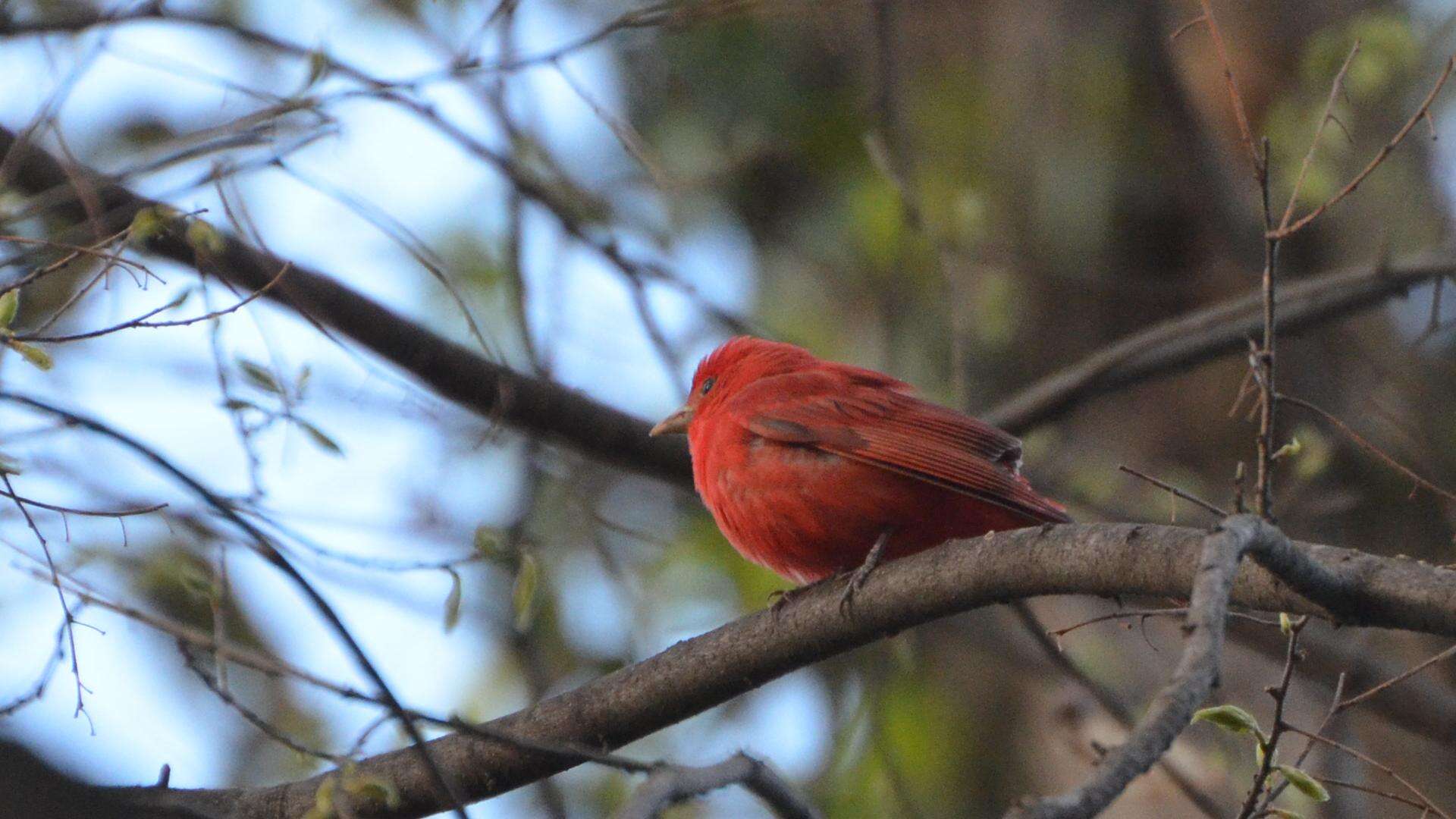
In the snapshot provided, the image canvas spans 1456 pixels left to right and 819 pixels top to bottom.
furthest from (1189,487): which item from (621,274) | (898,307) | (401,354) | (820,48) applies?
(820,48)

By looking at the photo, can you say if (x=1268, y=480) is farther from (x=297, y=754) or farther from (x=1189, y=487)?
(x=1189, y=487)

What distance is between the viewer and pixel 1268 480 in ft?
8.91

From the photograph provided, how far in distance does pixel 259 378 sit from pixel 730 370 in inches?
85.0

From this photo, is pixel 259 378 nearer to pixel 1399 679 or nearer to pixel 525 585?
pixel 525 585

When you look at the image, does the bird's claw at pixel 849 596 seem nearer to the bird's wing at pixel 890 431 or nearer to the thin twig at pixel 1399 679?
the bird's wing at pixel 890 431

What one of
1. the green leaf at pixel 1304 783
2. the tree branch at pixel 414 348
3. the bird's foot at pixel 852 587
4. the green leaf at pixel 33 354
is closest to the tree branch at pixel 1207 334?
the tree branch at pixel 414 348

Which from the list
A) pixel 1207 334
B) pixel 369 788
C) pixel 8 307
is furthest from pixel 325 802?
pixel 1207 334

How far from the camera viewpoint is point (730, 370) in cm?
547

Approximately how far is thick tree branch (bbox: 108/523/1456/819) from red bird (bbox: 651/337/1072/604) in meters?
0.45

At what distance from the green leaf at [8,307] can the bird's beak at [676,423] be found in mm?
2619

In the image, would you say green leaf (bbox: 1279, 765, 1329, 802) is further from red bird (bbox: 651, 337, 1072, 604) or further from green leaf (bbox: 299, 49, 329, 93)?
green leaf (bbox: 299, 49, 329, 93)

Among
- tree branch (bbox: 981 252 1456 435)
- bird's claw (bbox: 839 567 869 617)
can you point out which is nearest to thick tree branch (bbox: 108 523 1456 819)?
bird's claw (bbox: 839 567 869 617)

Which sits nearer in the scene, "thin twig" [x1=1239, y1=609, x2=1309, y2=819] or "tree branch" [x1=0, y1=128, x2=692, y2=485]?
"thin twig" [x1=1239, y1=609, x2=1309, y2=819]

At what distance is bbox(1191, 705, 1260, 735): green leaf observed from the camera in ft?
8.95
